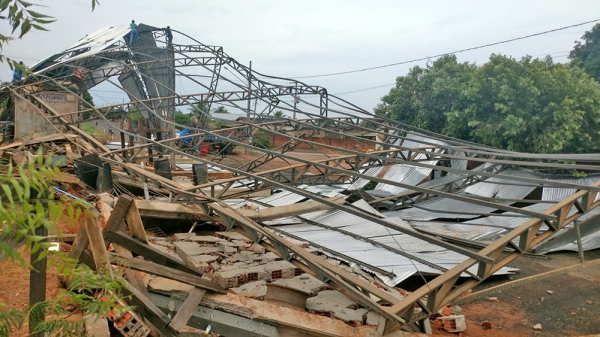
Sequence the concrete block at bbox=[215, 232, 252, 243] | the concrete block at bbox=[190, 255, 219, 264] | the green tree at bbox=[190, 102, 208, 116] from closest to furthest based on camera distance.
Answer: the concrete block at bbox=[190, 255, 219, 264] → the concrete block at bbox=[215, 232, 252, 243] → the green tree at bbox=[190, 102, 208, 116]

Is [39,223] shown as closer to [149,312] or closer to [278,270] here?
[149,312]

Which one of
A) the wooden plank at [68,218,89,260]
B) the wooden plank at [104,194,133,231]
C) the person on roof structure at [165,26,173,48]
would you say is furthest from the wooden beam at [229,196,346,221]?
the person on roof structure at [165,26,173,48]

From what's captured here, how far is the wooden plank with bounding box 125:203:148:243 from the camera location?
4891 mm

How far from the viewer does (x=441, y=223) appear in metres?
12.3

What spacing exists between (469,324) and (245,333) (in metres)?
4.22

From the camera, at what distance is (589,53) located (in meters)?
29.2

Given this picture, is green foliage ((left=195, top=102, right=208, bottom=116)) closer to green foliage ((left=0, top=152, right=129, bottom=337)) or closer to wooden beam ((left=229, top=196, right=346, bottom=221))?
wooden beam ((left=229, top=196, right=346, bottom=221))

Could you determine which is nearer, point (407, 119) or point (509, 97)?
point (509, 97)

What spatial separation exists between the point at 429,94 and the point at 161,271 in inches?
746

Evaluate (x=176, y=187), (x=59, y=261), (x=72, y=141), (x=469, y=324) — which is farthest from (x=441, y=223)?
(x=59, y=261)

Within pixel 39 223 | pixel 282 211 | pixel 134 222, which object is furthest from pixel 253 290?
pixel 39 223

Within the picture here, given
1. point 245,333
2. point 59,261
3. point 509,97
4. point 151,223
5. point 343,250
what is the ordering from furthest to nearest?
point 509,97
point 151,223
point 343,250
point 245,333
point 59,261

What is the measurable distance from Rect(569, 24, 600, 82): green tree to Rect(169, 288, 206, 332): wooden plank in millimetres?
30224

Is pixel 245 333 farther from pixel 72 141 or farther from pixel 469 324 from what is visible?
pixel 72 141
